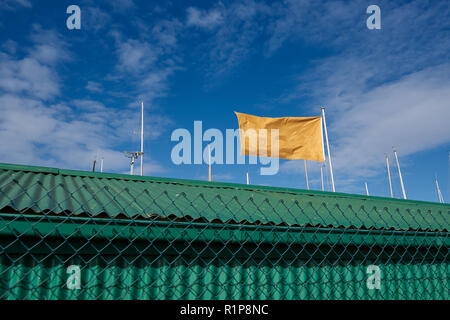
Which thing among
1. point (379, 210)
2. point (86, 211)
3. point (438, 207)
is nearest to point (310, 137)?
point (438, 207)

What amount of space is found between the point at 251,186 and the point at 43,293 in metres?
2.91

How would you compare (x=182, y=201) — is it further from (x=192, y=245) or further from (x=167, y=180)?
(x=167, y=180)

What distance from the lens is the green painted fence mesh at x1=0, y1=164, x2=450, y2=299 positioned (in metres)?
2.79

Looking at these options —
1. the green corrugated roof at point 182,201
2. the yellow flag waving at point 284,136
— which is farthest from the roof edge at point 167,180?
the yellow flag waving at point 284,136

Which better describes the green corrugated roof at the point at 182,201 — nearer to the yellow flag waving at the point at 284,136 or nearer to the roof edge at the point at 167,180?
the roof edge at the point at 167,180

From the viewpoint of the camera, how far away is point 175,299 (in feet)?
10.2

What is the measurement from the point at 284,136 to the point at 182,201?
629 centimetres

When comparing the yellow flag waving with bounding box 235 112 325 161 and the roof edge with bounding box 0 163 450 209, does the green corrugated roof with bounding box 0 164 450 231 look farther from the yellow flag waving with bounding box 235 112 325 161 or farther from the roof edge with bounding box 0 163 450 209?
the yellow flag waving with bounding box 235 112 325 161

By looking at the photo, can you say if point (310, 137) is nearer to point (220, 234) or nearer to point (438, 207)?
point (438, 207)

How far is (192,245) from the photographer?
3.22m

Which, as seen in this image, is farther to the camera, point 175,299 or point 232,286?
point 232,286

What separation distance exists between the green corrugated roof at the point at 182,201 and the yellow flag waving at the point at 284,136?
381cm

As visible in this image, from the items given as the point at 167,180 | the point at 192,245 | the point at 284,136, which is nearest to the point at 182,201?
the point at 192,245
